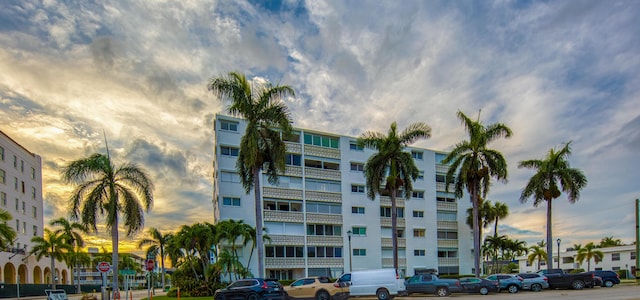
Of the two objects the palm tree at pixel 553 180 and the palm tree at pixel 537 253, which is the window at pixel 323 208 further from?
the palm tree at pixel 537 253

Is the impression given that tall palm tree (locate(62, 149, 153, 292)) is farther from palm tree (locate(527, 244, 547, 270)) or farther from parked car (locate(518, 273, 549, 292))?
palm tree (locate(527, 244, 547, 270))

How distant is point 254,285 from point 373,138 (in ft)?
67.4

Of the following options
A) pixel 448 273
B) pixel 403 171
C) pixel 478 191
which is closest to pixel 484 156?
pixel 478 191

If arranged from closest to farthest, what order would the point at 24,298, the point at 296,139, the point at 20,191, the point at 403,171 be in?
the point at 403,171
the point at 24,298
the point at 296,139
the point at 20,191

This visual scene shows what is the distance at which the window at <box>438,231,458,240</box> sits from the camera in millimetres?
64438

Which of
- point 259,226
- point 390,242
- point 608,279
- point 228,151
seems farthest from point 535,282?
point 228,151

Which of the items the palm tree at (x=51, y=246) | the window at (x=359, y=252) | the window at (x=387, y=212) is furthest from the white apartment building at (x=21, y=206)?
the window at (x=387, y=212)

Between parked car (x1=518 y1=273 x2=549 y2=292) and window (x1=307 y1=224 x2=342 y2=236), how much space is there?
25.1 metres

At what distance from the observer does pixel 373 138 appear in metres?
43.6

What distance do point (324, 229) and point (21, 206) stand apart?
4415 cm

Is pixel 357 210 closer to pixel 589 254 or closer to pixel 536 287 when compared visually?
pixel 536 287

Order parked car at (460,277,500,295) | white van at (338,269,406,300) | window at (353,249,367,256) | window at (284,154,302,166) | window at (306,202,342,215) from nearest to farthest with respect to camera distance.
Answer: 1. white van at (338,269,406,300)
2. parked car at (460,277,500,295)
3. window at (284,154,302,166)
4. window at (306,202,342,215)
5. window at (353,249,367,256)

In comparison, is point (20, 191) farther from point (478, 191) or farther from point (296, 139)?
point (478, 191)

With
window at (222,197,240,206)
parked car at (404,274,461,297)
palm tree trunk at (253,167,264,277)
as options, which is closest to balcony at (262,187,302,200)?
window at (222,197,240,206)
